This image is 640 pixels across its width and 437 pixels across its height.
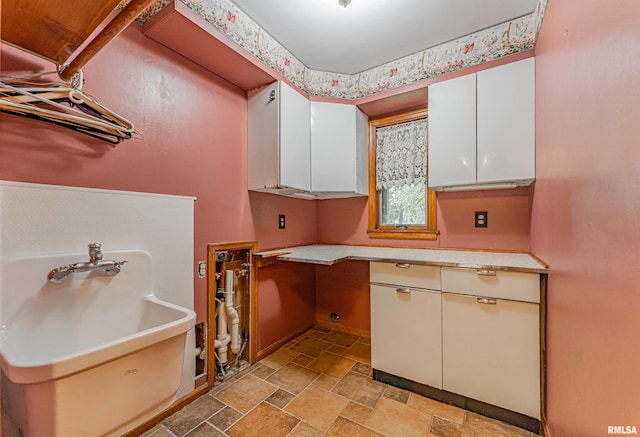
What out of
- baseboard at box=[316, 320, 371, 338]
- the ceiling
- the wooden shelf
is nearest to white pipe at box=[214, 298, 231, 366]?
baseboard at box=[316, 320, 371, 338]

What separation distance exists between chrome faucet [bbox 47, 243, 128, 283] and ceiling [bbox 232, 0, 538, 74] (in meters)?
1.67

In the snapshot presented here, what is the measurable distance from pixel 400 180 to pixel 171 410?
8.08ft

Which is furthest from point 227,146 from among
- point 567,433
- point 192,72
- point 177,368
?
point 567,433

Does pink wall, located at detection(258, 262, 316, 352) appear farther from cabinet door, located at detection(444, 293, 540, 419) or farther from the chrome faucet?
cabinet door, located at detection(444, 293, 540, 419)

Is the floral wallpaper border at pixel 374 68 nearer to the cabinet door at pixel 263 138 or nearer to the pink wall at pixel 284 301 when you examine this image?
the cabinet door at pixel 263 138

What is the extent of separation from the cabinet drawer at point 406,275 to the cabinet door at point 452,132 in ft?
2.31

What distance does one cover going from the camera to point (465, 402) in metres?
1.63

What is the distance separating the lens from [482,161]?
1831 mm

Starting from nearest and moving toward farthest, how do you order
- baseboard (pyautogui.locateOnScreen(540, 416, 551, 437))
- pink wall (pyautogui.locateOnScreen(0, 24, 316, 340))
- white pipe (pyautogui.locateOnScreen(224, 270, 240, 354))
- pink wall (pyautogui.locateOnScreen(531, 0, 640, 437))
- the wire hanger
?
pink wall (pyautogui.locateOnScreen(531, 0, 640, 437)), the wire hanger, pink wall (pyautogui.locateOnScreen(0, 24, 316, 340)), baseboard (pyautogui.locateOnScreen(540, 416, 551, 437)), white pipe (pyautogui.locateOnScreen(224, 270, 240, 354))

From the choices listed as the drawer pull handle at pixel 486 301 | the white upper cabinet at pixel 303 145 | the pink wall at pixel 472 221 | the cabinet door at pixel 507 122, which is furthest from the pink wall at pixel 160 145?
the cabinet door at pixel 507 122

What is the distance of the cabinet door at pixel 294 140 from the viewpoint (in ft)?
6.66

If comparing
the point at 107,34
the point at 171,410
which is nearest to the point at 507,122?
the point at 107,34

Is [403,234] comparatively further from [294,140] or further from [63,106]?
[63,106]

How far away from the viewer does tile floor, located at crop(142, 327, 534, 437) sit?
1.46m
